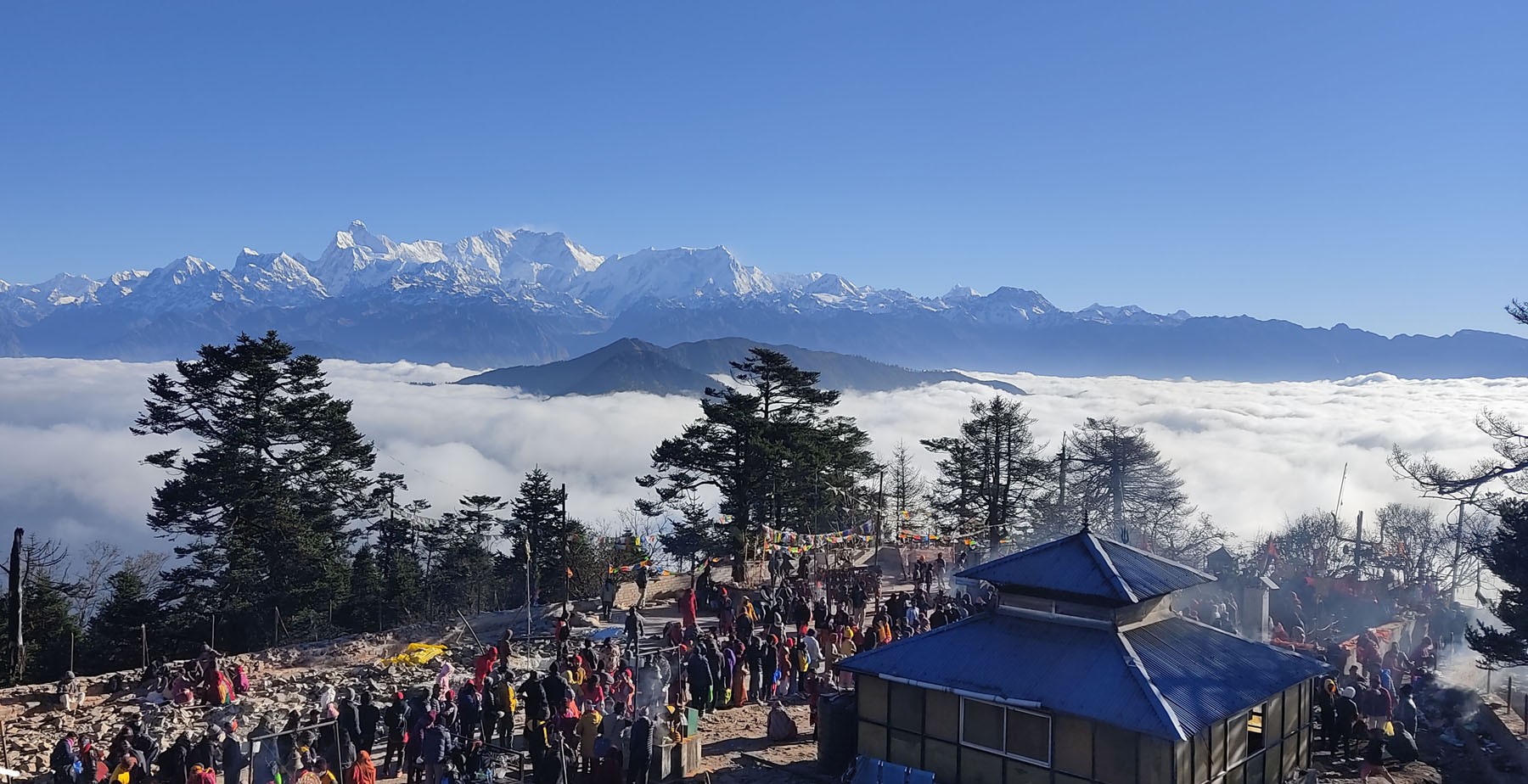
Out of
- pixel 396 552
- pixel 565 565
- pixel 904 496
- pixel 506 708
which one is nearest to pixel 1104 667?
pixel 506 708

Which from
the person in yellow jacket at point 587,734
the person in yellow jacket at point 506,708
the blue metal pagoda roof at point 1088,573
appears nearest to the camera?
the person in yellow jacket at point 587,734

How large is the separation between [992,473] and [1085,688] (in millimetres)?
31743

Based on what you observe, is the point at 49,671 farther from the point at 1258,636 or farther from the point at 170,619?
the point at 1258,636

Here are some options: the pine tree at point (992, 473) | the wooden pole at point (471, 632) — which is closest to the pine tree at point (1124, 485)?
the pine tree at point (992, 473)

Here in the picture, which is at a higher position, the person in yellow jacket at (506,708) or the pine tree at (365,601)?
the person in yellow jacket at (506,708)

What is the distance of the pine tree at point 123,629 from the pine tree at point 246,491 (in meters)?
0.94

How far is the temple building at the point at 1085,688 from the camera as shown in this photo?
12.7 metres

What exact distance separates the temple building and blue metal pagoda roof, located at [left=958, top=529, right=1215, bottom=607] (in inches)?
1.0

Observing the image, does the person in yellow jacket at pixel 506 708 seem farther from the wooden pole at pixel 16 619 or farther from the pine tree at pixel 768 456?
the pine tree at pixel 768 456

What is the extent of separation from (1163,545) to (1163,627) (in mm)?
39400

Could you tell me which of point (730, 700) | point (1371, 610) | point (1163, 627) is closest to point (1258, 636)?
point (1371, 610)

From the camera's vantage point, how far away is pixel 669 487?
4194cm

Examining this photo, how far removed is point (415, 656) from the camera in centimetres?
2231

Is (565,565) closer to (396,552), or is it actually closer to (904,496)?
(396,552)
